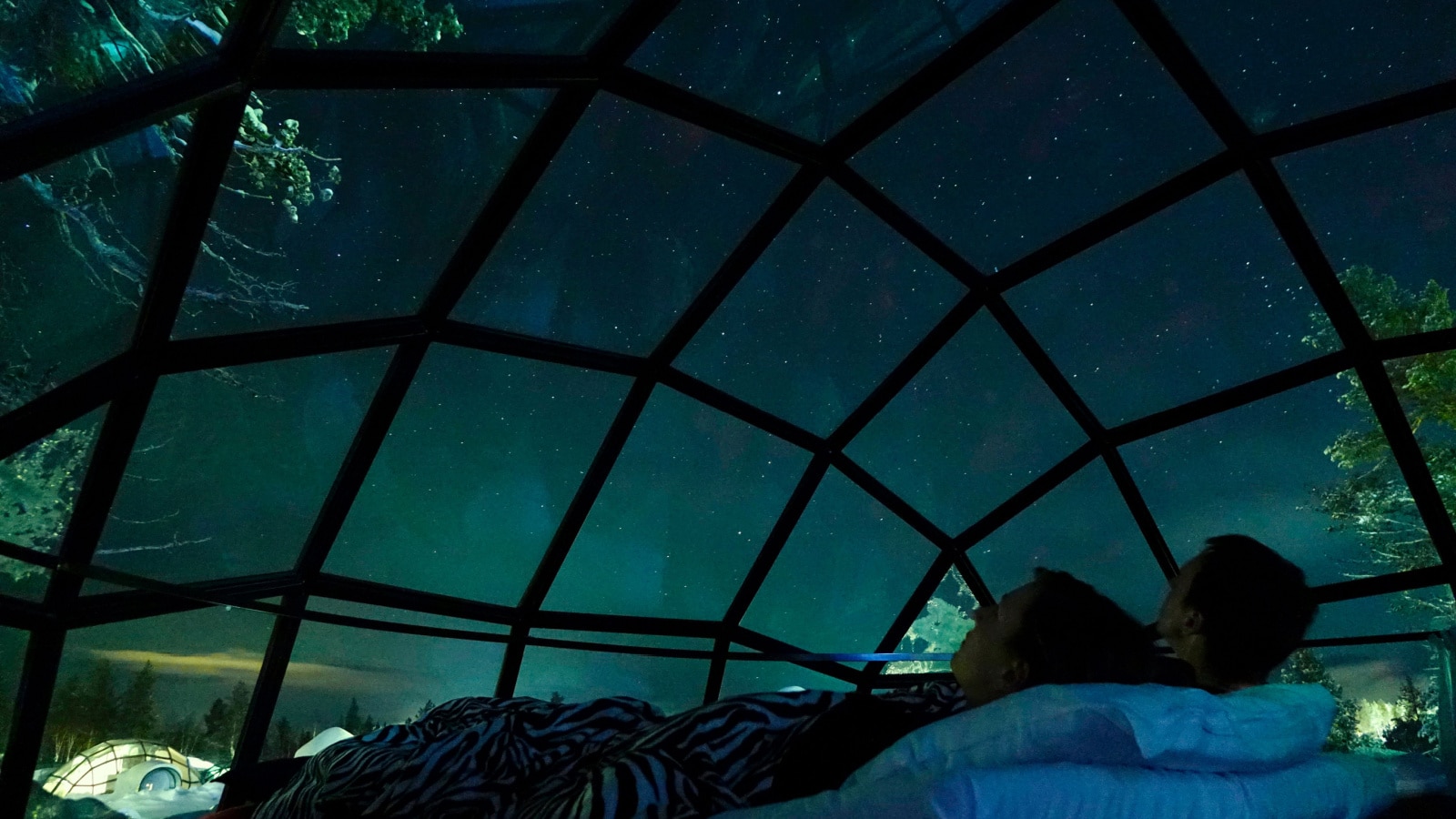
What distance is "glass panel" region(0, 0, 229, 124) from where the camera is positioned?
307 cm

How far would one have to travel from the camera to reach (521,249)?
5137 mm

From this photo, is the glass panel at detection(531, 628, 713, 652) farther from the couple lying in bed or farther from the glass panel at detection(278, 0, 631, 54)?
the glass panel at detection(278, 0, 631, 54)

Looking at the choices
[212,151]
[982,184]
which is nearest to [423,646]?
[212,151]

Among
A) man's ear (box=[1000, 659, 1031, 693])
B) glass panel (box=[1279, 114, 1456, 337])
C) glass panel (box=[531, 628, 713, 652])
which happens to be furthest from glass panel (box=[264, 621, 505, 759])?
glass panel (box=[1279, 114, 1456, 337])

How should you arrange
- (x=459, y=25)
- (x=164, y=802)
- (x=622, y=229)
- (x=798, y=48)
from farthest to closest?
1. (x=622, y=229)
2. (x=164, y=802)
3. (x=798, y=48)
4. (x=459, y=25)

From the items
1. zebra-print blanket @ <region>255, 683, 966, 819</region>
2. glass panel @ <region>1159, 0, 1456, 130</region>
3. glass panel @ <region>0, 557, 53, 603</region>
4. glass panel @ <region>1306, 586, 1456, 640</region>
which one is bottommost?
zebra-print blanket @ <region>255, 683, 966, 819</region>

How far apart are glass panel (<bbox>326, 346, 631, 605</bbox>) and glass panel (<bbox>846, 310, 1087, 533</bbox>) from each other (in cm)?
228

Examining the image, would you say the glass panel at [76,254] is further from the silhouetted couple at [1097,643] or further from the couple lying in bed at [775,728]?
the silhouetted couple at [1097,643]

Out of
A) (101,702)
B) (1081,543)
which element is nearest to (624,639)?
(101,702)

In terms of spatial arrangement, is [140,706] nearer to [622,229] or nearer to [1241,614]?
[622,229]

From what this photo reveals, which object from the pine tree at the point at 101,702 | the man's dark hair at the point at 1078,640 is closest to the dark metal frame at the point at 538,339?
the pine tree at the point at 101,702

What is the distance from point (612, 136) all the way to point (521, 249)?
91 centimetres

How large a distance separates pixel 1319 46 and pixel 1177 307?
188 cm

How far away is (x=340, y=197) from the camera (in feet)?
14.6
